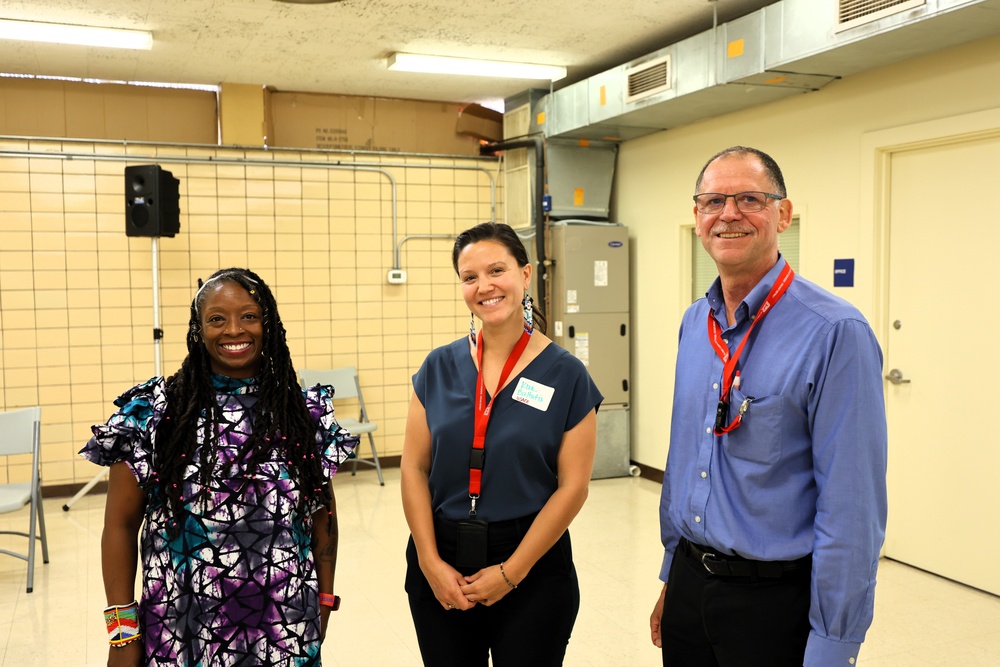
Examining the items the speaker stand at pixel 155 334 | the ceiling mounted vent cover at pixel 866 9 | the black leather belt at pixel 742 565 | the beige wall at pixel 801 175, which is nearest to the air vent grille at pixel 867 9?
the ceiling mounted vent cover at pixel 866 9

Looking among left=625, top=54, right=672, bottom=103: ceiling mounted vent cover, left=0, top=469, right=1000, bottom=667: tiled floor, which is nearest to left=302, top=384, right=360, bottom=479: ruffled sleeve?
left=0, top=469, right=1000, bottom=667: tiled floor

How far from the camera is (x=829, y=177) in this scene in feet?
15.5

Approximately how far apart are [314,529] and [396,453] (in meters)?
5.16

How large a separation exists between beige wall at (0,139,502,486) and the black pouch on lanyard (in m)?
5.00

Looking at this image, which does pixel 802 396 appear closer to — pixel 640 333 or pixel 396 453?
pixel 640 333

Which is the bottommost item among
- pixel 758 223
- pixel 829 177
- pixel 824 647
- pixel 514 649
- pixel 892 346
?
pixel 514 649

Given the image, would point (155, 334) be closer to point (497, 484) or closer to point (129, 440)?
point (129, 440)

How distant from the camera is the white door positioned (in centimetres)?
393

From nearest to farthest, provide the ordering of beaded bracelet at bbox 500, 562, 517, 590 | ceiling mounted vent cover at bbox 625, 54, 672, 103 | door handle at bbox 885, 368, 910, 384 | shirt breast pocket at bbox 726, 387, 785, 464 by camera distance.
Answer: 1. shirt breast pocket at bbox 726, 387, 785, 464
2. beaded bracelet at bbox 500, 562, 517, 590
3. door handle at bbox 885, 368, 910, 384
4. ceiling mounted vent cover at bbox 625, 54, 672, 103

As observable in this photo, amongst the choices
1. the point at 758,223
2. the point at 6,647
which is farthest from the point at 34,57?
the point at 758,223

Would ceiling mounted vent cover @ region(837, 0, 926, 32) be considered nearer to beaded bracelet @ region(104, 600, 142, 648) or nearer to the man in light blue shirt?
the man in light blue shirt

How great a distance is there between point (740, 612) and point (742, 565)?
9 cm

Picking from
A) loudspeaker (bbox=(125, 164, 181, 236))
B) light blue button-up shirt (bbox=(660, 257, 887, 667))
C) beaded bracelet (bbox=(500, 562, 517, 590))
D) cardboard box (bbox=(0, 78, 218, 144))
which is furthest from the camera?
cardboard box (bbox=(0, 78, 218, 144))

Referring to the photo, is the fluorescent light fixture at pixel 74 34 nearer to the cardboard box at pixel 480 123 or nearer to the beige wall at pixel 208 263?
the beige wall at pixel 208 263
